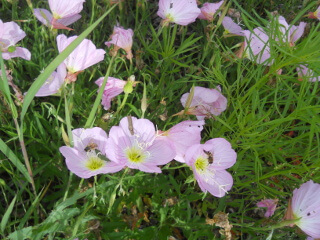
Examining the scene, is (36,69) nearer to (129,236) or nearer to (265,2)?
(129,236)

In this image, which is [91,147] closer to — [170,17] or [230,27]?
[170,17]

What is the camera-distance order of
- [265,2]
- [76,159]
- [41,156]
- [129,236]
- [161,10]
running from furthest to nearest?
[265,2] → [161,10] → [41,156] → [129,236] → [76,159]

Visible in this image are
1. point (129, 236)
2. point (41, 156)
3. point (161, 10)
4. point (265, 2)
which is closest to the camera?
point (129, 236)

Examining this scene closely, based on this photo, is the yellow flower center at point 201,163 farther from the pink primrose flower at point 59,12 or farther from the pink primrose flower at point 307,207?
the pink primrose flower at point 59,12

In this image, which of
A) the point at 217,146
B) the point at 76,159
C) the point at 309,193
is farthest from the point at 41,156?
the point at 309,193

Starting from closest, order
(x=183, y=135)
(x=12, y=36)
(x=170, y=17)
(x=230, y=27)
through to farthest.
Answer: (x=183, y=135) < (x=12, y=36) < (x=170, y=17) < (x=230, y=27)

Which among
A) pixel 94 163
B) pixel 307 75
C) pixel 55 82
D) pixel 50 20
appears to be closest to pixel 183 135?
pixel 94 163
